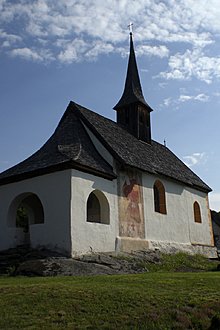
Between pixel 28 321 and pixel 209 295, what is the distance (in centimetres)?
412

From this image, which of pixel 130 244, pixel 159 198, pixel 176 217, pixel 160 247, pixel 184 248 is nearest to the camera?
pixel 130 244

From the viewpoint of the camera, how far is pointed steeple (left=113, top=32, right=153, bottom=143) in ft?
79.7

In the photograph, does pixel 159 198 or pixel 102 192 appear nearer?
pixel 102 192

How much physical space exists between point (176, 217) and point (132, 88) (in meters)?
8.76

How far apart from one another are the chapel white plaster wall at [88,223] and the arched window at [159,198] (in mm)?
4496

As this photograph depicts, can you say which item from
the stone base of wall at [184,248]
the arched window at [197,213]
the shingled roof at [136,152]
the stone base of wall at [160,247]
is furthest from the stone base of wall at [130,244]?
the arched window at [197,213]

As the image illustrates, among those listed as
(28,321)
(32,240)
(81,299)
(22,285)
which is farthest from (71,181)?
(28,321)

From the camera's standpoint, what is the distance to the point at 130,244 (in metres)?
17.7

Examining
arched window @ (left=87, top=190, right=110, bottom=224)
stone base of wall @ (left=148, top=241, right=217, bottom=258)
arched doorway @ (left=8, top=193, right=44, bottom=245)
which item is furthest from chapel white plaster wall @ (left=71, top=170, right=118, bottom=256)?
stone base of wall @ (left=148, top=241, right=217, bottom=258)

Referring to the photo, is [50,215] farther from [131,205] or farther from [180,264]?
[180,264]

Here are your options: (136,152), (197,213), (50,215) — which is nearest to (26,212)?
(50,215)

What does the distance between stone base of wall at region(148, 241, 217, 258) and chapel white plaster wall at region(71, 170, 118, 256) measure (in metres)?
3.05

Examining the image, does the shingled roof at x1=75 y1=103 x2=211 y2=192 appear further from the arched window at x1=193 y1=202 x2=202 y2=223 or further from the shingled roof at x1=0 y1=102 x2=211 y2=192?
the arched window at x1=193 y1=202 x2=202 y2=223

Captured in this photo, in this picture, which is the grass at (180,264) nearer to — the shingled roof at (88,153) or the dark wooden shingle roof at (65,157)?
the shingled roof at (88,153)
